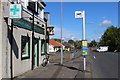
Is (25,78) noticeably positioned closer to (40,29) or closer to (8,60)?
(8,60)

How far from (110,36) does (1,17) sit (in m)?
109

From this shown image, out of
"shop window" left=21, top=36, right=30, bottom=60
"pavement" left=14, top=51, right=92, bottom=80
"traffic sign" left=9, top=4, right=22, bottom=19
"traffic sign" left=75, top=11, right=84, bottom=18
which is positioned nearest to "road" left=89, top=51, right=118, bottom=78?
"pavement" left=14, top=51, right=92, bottom=80

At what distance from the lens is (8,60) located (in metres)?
15.5

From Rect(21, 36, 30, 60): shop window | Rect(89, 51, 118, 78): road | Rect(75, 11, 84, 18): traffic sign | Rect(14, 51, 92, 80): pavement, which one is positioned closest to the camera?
Rect(14, 51, 92, 80): pavement

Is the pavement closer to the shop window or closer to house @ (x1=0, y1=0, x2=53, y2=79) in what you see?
house @ (x1=0, y1=0, x2=53, y2=79)

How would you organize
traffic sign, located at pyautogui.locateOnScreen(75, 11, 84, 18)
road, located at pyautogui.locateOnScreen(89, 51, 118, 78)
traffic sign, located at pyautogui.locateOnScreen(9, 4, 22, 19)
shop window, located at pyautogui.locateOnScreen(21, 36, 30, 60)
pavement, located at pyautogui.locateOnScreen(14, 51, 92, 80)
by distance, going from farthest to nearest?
traffic sign, located at pyautogui.locateOnScreen(75, 11, 84, 18)
shop window, located at pyautogui.locateOnScreen(21, 36, 30, 60)
road, located at pyautogui.locateOnScreen(89, 51, 118, 78)
pavement, located at pyautogui.locateOnScreen(14, 51, 92, 80)
traffic sign, located at pyautogui.locateOnScreen(9, 4, 22, 19)

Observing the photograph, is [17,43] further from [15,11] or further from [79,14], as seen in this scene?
[79,14]

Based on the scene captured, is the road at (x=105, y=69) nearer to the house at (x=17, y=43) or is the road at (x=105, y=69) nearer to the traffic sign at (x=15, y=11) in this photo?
the house at (x=17, y=43)

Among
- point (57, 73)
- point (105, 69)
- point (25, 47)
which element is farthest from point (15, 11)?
point (105, 69)

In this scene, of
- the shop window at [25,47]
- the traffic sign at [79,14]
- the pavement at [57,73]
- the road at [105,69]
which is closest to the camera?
the pavement at [57,73]

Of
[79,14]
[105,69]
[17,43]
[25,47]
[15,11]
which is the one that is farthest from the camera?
[105,69]

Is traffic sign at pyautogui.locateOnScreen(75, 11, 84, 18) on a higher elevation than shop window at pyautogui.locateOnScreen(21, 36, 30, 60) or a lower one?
higher

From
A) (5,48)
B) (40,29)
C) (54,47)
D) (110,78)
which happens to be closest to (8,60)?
(5,48)

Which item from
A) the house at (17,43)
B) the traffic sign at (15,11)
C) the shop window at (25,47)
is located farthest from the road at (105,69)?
the traffic sign at (15,11)
